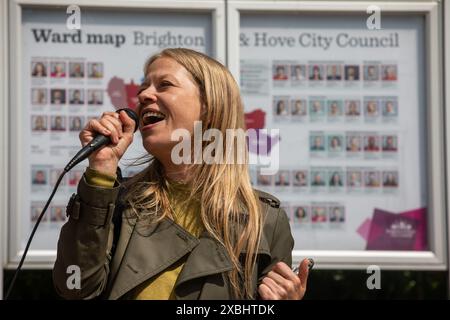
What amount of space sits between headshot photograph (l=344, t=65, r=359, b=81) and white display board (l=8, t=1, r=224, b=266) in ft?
2.09

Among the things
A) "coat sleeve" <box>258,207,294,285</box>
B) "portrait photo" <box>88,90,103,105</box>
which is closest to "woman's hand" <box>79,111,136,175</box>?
"coat sleeve" <box>258,207,294,285</box>

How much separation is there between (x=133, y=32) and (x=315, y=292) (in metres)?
1.80

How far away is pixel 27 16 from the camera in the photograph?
11.4ft

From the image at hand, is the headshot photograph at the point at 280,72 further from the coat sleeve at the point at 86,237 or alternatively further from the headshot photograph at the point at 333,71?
the coat sleeve at the point at 86,237

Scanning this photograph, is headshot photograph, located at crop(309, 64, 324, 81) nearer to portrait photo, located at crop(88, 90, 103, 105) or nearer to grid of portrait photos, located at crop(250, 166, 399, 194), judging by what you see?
grid of portrait photos, located at crop(250, 166, 399, 194)

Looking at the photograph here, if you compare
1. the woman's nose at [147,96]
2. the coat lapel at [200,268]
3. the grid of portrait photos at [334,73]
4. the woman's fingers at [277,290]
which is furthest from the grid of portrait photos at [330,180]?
the woman's fingers at [277,290]

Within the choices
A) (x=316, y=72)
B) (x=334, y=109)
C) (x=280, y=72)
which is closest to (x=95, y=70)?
(x=280, y=72)

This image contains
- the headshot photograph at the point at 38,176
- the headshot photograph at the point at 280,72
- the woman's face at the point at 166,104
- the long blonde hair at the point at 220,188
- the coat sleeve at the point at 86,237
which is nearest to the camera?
the coat sleeve at the point at 86,237

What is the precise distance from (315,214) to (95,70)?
50.6 inches

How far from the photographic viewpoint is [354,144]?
11.7 ft

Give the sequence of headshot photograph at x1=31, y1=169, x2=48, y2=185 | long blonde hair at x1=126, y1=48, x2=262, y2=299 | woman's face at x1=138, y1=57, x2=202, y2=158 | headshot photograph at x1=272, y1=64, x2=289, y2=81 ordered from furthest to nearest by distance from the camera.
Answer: headshot photograph at x1=272, y1=64, x2=289, y2=81 → headshot photograph at x1=31, y1=169, x2=48, y2=185 → woman's face at x1=138, y1=57, x2=202, y2=158 → long blonde hair at x1=126, y1=48, x2=262, y2=299

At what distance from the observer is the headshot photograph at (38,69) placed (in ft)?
11.4

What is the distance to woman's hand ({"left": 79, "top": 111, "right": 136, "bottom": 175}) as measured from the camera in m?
2.15
